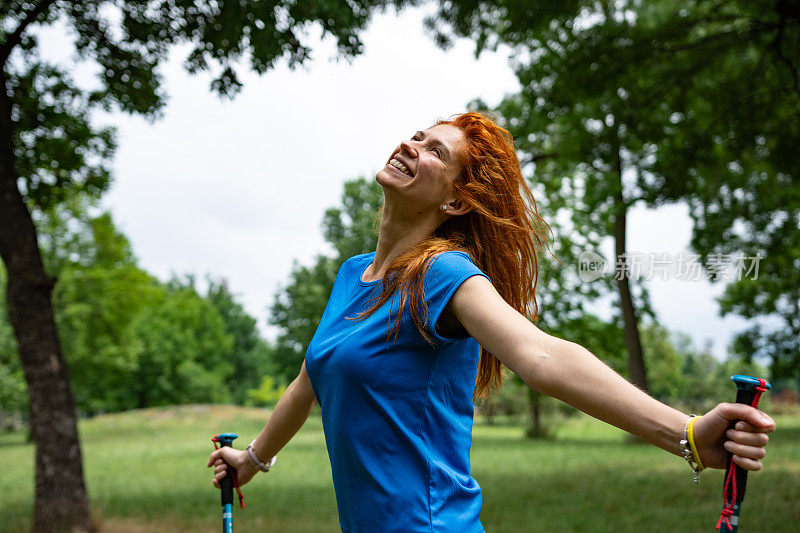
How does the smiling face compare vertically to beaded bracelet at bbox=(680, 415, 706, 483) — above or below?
above

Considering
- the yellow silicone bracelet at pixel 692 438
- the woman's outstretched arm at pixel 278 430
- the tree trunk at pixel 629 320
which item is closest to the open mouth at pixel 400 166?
the woman's outstretched arm at pixel 278 430

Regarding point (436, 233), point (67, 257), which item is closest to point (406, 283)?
point (436, 233)

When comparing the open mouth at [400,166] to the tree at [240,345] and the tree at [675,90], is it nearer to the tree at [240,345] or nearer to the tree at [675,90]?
the tree at [675,90]

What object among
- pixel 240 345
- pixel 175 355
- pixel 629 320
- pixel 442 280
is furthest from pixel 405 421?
pixel 240 345

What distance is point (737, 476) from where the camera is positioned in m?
1.45

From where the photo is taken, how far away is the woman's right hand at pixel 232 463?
8.63 ft

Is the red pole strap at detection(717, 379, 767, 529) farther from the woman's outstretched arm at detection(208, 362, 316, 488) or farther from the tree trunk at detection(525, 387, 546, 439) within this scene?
the tree trunk at detection(525, 387, 546, 439)

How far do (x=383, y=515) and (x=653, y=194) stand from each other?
908 cm

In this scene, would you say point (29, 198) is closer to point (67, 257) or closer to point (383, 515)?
point (383, 515)

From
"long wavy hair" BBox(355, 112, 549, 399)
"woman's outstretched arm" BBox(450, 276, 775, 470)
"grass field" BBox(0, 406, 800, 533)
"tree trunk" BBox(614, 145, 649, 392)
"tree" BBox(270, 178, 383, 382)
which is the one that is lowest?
"grass field" BBox(0, 406, 800, 533)

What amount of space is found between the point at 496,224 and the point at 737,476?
0.92m

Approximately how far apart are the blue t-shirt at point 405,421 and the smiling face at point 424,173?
317 millimetres

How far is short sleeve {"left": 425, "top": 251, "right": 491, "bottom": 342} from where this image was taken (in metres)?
1.79

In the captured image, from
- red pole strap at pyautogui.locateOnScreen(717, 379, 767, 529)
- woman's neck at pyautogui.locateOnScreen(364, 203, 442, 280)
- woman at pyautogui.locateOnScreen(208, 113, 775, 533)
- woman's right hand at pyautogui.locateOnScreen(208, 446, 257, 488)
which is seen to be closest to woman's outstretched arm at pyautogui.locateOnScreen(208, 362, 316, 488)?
woman's right hand at pyautogui.locateOnScreen(208, 446, 257, 488)
